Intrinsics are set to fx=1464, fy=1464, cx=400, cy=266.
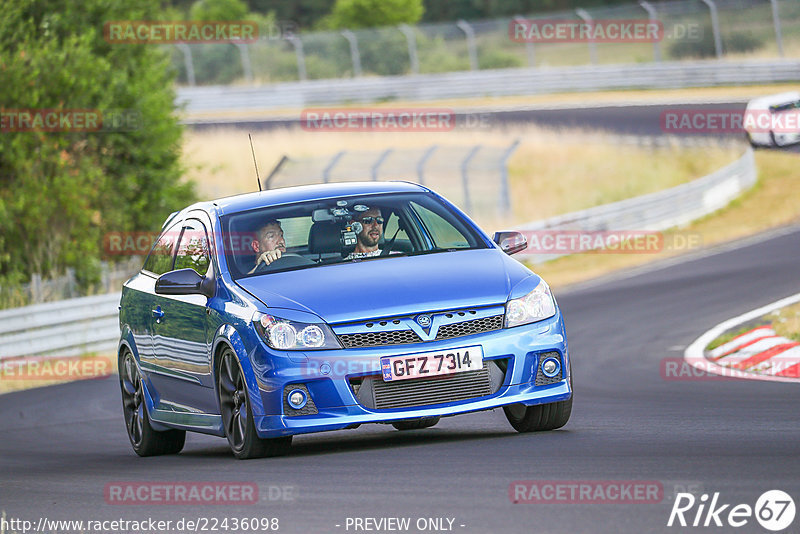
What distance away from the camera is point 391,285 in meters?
8.15

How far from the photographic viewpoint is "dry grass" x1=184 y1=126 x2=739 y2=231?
35.9 metres

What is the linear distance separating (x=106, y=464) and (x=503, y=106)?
40.2m

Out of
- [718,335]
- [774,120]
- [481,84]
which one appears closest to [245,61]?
[481,84]

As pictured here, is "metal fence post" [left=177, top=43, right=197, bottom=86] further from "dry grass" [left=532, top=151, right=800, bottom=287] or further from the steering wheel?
the steering wheel

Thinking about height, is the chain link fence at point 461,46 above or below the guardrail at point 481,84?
above

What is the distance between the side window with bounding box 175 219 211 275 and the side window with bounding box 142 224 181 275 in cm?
15

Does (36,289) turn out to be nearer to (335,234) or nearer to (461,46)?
(335,234)

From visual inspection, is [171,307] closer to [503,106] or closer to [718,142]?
[718,142]

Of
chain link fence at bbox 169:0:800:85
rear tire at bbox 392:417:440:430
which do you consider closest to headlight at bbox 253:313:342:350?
rear tire at bbox 392:417:440:430

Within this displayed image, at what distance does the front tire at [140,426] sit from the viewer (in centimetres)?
1015

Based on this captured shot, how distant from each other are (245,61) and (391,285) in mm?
46960

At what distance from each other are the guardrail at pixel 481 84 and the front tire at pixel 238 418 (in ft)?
129

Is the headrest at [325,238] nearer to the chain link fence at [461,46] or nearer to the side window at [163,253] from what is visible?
the side window at [163,253]

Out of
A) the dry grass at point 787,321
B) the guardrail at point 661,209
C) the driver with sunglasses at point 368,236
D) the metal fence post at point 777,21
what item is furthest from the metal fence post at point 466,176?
the driver with sunglasses at point 368,236
